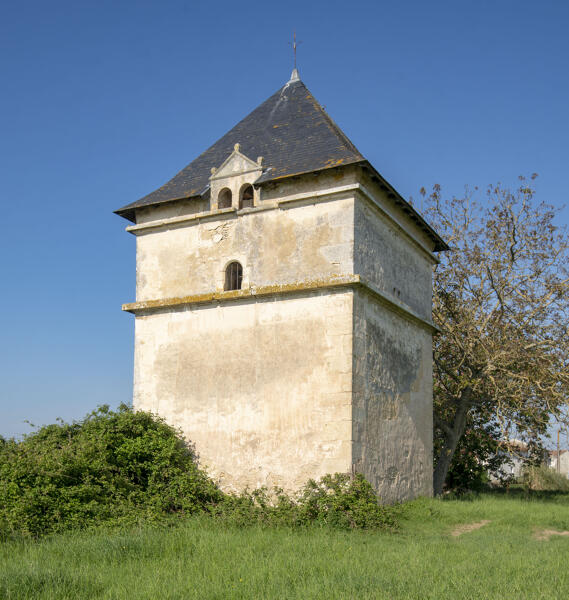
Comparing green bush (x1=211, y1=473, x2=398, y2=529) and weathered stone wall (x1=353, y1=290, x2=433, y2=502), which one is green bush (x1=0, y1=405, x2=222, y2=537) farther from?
weathered stone wall (x1=353, y1=290, x2=433, y2=502)

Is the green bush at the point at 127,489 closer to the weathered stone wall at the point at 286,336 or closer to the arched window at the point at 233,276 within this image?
the weathered stone wall at the point at 286,336

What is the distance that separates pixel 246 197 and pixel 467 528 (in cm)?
764

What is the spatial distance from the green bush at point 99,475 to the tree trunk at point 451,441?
26.8 feet

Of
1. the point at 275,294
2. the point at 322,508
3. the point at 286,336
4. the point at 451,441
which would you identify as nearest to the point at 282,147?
the point at 275,294

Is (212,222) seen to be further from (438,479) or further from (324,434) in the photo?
(438,479)

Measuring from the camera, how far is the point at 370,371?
38.3 feet

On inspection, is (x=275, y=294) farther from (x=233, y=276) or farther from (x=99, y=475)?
(x=99, y=475)

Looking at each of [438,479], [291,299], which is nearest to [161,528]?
[291,299]

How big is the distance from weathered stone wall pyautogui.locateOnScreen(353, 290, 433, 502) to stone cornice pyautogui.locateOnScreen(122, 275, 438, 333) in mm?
171

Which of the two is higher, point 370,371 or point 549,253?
point 549,253

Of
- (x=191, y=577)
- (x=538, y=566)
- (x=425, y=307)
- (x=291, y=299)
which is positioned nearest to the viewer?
(x=191, y=577)

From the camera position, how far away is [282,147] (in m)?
13.2

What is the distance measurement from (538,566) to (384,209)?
23.9 feet

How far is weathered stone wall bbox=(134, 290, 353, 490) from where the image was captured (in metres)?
11.0
